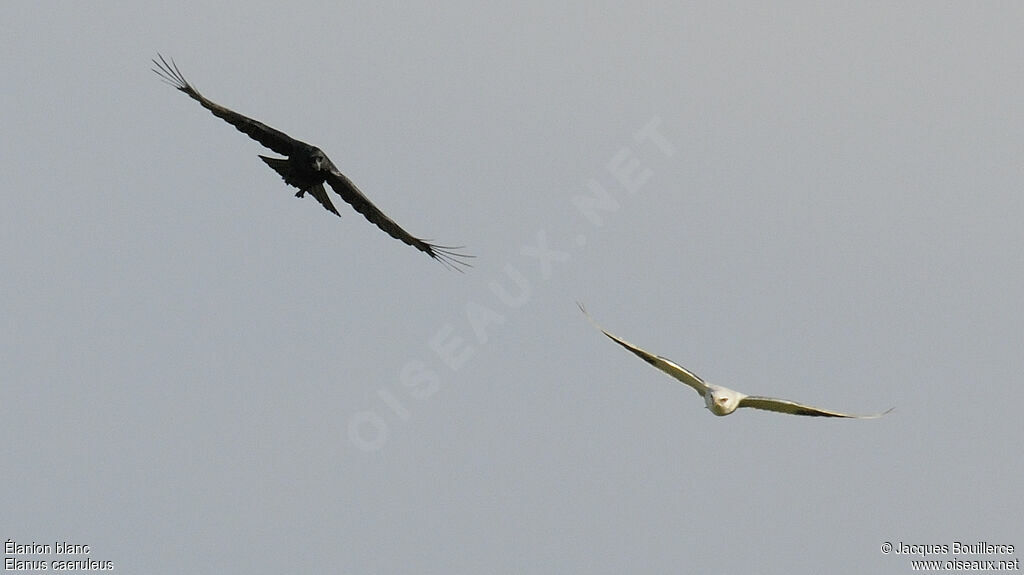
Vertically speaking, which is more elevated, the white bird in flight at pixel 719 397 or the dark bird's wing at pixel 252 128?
the dark bird's wing at pixel 252 128

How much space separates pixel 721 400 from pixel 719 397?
0.06 metres

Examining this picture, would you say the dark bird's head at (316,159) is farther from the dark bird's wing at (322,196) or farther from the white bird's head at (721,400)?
the white bird's head at (721,400)

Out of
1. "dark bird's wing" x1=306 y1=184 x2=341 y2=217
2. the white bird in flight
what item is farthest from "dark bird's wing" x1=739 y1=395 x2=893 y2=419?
"dark bird's wing" x1=306 y1=184 x2=341 y2=217

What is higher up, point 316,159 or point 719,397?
point 316,159

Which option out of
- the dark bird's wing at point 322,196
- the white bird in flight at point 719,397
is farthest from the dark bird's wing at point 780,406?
the dark bird's wing at point 322,196

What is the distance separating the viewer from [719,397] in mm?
26578

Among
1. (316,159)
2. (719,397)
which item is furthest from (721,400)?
(316,159)

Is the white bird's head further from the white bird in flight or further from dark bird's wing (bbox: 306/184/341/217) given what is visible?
dark bird's wing (bbox: 306/184/341/217)

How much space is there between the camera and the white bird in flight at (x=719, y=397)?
2662 cm

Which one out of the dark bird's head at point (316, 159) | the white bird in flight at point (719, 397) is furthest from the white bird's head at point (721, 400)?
the dark bird's head at point (316, 159)

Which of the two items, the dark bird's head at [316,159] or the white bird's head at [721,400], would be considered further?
the dark bird's head at [316,159]

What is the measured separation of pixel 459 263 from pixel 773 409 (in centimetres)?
779

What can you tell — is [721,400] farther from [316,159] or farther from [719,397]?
[316,159]

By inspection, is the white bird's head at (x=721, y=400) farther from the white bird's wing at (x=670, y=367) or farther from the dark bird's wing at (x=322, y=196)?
the dark bird's wing at (x=322, y=196)
